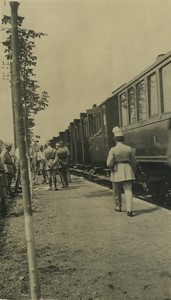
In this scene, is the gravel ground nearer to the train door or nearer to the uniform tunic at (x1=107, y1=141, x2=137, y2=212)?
the uniform tunic at (x1=107, y1=141, x2=137, y2=212)

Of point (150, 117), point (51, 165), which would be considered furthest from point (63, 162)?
point (150, 117)

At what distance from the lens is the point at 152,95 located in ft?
31.9

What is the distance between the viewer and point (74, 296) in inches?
177

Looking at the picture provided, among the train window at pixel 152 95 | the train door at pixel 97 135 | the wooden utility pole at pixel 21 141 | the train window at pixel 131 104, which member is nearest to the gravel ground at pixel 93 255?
the wooden utility pole at pixel 21 141

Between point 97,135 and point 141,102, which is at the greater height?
point 141,102

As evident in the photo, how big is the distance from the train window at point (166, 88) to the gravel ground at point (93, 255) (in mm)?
2019

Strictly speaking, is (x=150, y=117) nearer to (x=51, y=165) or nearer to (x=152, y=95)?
(x=152, y=95)

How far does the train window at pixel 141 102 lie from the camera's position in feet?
33.8

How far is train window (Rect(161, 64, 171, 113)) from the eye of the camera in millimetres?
8672

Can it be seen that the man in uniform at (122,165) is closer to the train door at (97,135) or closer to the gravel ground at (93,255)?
the gravel ground at (93,255)

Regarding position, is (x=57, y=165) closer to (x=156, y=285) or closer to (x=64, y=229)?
(x=64, y=229)

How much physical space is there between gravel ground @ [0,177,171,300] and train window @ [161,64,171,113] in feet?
6.62

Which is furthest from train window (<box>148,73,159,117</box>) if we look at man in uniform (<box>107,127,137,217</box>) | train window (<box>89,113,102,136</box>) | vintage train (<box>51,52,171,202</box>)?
train window (<box>89,113,102,136</box>)

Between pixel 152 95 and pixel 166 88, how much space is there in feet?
3.01
